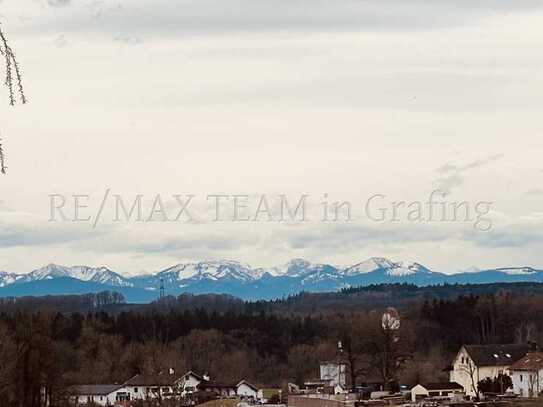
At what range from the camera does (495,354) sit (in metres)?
82.7

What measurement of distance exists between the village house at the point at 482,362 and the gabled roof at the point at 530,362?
375 cm

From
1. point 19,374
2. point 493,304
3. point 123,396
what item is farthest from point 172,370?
point 493,304

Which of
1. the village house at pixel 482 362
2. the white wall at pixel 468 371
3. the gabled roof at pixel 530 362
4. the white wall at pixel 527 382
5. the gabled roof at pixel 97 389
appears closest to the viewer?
the white wall at pixel 527 382

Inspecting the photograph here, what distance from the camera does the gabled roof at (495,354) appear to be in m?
82.0

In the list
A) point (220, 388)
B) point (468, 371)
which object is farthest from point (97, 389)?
point (468, 371)

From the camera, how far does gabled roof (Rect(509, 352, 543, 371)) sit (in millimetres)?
73875

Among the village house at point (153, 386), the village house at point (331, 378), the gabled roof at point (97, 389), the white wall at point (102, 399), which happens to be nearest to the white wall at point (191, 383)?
the village house at point (153, 386)

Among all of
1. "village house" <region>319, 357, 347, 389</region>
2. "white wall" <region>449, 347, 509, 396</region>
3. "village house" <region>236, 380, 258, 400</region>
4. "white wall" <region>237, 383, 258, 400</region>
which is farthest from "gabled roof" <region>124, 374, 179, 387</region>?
"white wall" <region>449, 347, 509, 396</region>

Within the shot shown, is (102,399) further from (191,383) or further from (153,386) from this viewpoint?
(191,383)

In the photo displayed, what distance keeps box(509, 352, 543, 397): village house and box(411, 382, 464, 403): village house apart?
3.55 meters

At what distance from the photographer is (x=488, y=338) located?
119312 mm

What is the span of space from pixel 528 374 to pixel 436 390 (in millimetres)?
5889

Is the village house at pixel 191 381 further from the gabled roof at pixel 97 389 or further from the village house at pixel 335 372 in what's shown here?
the village house at pixel 335 372

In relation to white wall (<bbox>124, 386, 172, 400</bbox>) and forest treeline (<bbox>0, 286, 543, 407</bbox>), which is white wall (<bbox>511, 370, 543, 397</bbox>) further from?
white wall (<bbox>124, 386, 172, 400</bbox>)
